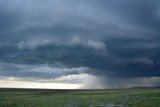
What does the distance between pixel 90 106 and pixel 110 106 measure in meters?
3.59

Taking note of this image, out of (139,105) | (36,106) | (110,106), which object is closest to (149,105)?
(139,105)

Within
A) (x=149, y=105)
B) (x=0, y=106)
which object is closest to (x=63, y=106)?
(x=0, y=106)

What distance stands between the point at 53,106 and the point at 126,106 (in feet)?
42.0

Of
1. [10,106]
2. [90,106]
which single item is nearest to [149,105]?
[90,106]

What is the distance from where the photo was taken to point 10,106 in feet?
178

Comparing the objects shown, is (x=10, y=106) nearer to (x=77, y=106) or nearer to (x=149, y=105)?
(x=77, y=106)

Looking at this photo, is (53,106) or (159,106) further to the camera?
(53,106)

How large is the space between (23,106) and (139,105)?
2017cm

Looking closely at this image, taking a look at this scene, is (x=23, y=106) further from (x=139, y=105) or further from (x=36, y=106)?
(x=139, y=105)

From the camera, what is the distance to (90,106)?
5269 centimetres

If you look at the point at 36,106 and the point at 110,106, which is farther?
the point at 36,106

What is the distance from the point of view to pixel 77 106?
52.5 metres

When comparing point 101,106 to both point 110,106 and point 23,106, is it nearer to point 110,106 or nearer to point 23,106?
point 110,106

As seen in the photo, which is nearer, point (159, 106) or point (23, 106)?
point (159, 106)
